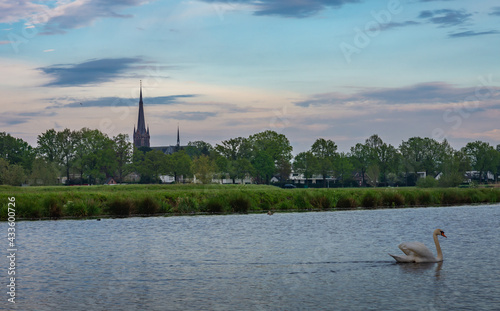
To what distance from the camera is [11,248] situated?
87.1 feet

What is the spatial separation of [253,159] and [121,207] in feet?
373

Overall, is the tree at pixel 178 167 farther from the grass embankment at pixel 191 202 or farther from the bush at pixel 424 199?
the grass embankment at pixel 191 202

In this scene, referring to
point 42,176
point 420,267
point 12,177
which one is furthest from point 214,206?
point 42,176

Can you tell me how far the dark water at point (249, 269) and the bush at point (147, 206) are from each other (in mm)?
8644

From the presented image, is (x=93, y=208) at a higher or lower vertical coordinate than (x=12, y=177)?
lower

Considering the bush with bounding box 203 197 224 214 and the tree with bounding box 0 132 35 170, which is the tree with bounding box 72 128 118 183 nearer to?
the tree with bounding box 0 132 35 170

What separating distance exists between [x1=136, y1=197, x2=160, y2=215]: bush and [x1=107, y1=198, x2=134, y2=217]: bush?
693mm

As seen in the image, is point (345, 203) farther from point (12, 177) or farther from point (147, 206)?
point (12, 177)

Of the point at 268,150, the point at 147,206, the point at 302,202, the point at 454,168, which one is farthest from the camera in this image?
the point at 268,150

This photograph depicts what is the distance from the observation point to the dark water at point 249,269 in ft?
51.6

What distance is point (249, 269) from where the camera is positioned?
68.9 ft

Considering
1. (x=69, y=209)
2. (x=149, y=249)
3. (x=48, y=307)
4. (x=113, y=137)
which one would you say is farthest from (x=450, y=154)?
(x=48, y=307)

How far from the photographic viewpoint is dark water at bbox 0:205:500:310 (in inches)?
619
